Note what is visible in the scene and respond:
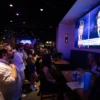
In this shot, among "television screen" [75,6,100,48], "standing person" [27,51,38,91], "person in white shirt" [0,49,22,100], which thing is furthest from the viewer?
"standing person" [27,51,38,91]

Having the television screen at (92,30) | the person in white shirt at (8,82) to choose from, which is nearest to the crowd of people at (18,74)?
the person in white shirt at (8,82)

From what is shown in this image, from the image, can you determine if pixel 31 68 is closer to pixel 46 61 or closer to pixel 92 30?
pixel 46 61

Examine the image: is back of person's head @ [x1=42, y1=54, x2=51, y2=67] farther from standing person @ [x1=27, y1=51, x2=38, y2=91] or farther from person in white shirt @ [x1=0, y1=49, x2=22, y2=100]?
person in white shirt @ [x1=0, y1=49, x2=22, y2=100]

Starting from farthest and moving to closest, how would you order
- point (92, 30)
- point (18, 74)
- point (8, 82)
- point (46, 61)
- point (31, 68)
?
point (92, 30) < point (31, 68) < point (46, 61) < point (18, 74) < point (8, 82)

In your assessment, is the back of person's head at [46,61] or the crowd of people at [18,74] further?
the back of person's head at [46,61]

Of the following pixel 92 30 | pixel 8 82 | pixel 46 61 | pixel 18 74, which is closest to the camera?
pixel 8 82

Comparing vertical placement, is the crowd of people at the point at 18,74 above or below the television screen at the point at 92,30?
below

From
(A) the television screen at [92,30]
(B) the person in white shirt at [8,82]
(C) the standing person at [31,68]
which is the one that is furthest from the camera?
(C) the standing person at [31,68]

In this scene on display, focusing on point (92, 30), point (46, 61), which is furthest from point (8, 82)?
point (92, 30)

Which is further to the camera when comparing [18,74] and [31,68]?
[31,68]

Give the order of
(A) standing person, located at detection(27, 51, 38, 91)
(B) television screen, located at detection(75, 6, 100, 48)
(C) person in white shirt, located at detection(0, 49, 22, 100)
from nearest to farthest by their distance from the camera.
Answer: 1. (C) person in white shirt, located at detection(0, 49, 22, 100)
2. (B) television screen, located at detection(75, 6, 100, 48)
3. (A) standing person, located at detection(27, 51, 38, 91)

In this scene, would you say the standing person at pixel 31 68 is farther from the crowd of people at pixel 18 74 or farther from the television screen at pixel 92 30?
the television screen at pixel 92 30

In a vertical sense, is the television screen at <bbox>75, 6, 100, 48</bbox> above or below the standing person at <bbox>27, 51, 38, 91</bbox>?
above

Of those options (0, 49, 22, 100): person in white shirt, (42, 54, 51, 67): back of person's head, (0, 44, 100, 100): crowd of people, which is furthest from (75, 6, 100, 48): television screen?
(0, 49, 22, 100): person in white shirt
